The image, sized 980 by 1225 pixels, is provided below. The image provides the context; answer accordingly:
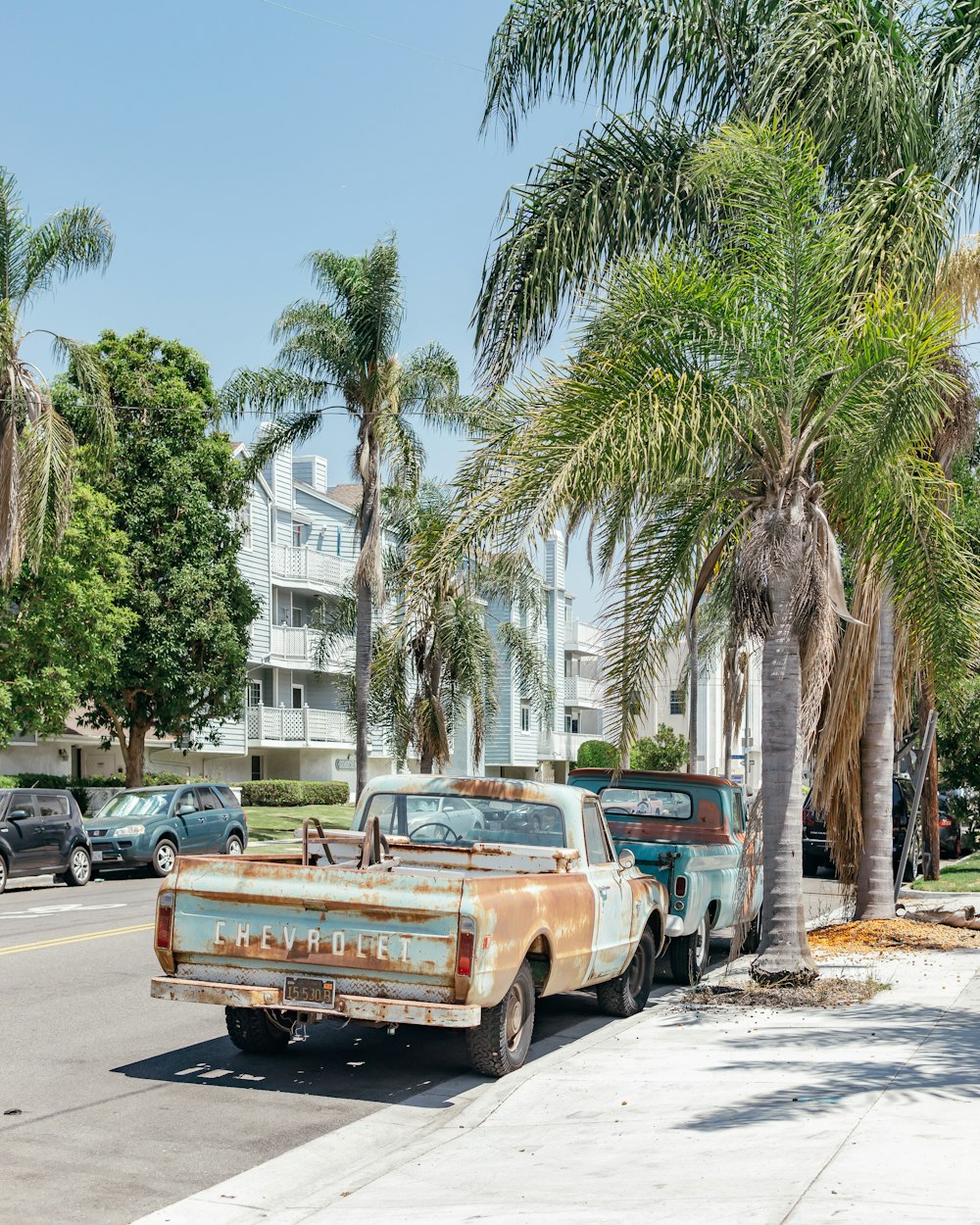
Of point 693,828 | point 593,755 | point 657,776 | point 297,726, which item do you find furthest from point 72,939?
point 593,755

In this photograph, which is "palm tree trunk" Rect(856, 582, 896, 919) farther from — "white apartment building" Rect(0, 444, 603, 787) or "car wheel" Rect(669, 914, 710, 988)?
"white apartment building" Rect(0, 444, 603, 787)

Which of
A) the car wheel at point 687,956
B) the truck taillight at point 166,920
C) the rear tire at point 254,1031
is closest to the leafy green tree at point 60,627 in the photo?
the car wheel at point 687,956

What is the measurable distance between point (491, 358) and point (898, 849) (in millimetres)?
13573

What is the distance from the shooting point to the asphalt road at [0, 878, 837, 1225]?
6.52 metres

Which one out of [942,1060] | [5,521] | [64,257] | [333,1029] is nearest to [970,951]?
[942,1060]

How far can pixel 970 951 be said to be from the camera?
14.2 meters

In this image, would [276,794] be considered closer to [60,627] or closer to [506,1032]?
[60,627]

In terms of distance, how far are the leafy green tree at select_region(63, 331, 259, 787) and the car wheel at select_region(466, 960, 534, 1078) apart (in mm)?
25493

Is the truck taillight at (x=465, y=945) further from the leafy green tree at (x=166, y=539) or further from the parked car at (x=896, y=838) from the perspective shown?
the leafy green tree at (x=166, y=539)

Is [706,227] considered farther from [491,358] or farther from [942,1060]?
[942,1060]

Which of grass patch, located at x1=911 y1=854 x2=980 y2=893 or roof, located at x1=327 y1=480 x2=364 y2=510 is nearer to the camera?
grass patch, located at x1=911 y1=854 x2=980 y2=893

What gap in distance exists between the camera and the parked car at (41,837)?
21828 mm

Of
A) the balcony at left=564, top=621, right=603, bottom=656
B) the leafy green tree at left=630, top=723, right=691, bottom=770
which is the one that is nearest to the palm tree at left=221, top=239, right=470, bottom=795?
the leafy green tree at left=630, top=723, right=691, bottom=770

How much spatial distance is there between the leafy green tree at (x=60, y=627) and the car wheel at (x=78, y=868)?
15.4 feet
